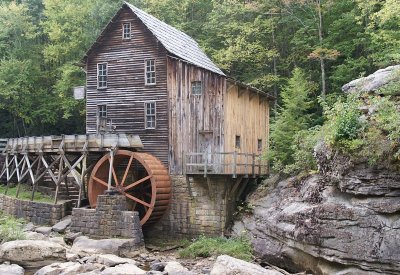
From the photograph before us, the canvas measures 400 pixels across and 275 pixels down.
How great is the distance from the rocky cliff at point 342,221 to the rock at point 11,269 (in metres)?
5.80

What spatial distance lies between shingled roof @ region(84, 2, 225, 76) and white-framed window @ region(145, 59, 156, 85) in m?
1.00

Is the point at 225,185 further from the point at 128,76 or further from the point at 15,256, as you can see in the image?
the point at 15,256

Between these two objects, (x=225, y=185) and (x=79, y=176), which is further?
(x=79, y=176)

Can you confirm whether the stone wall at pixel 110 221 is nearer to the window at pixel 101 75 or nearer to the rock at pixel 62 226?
the rock at pixel 62 226

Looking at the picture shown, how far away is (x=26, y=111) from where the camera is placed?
27.9 m

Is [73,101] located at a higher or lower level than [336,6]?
lower

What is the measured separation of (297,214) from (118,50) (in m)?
12.0

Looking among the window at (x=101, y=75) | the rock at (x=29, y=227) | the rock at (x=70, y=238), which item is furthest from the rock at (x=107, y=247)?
the window at (x=101, y=75)

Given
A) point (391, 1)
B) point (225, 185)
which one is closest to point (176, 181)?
point (225, 185)

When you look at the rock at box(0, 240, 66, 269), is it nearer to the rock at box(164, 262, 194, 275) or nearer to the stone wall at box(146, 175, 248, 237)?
the rock at box(164, 262, 194, 275)

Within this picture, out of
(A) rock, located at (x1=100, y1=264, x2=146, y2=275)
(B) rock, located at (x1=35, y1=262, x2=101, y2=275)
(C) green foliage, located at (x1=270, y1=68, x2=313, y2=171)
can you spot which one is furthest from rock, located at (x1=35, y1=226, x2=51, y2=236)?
(C) green foliage, located at (x1=270, y1=68, x2=313, y2=171)

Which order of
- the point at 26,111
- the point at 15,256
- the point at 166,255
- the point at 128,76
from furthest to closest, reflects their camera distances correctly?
the point at 26,111, the point at 128,76, the point at 166,255, the point at 15,256

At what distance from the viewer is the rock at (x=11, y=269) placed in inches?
414

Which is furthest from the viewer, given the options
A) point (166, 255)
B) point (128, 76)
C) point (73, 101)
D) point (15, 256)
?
point (73, 101)
